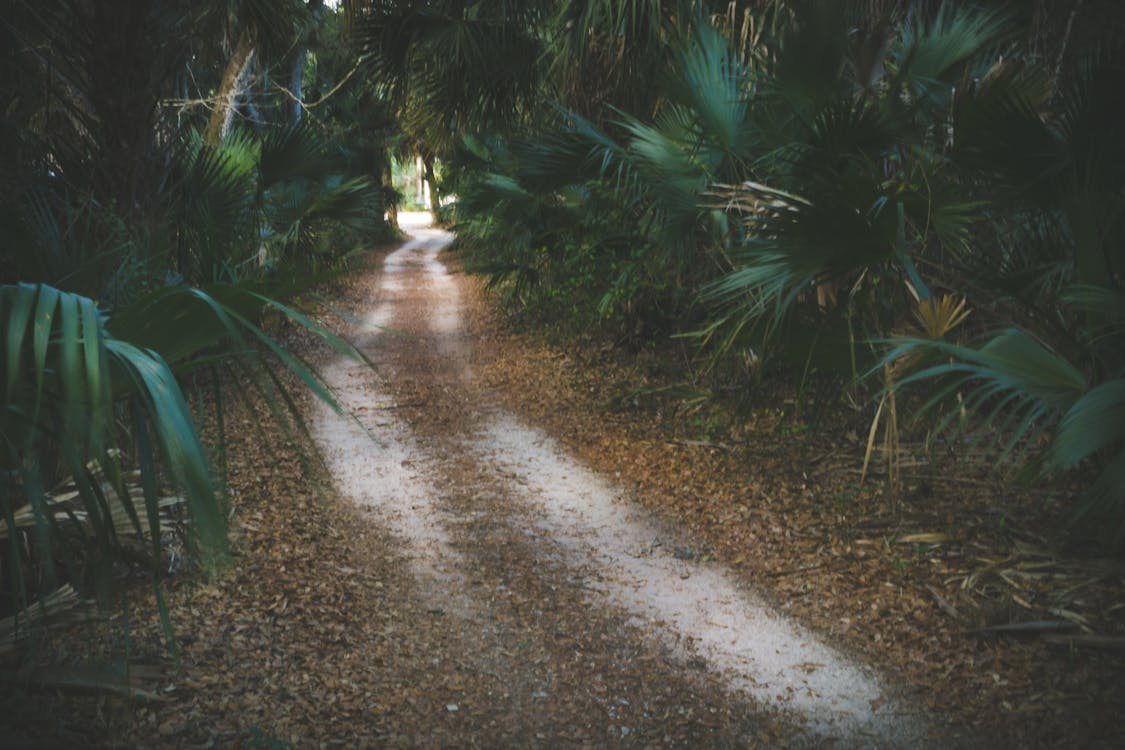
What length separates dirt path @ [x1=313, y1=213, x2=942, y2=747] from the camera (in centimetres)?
342

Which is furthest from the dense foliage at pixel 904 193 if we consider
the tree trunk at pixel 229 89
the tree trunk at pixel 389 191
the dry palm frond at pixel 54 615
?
the tree trunk at pixel 389 191

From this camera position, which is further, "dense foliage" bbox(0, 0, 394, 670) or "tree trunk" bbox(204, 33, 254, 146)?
"tree trunk" bbox(204, 33, 254, 146)

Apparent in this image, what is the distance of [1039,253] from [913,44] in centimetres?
181

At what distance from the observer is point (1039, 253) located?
418 cm

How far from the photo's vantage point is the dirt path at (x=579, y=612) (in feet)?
11.2

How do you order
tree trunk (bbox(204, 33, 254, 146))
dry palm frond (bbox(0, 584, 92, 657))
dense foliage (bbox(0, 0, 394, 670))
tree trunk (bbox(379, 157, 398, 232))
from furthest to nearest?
1. tree trunk (bbox(379, 157, 398, 232))
2. tree trunk (bbox(204, 33, 254, 146))
3. dry palm frond (bbox(0, 584, 92, 657))
4. dense foliage (bbox(0, 0, 394, 670))

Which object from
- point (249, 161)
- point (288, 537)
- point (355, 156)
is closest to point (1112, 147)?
point (288, 537)

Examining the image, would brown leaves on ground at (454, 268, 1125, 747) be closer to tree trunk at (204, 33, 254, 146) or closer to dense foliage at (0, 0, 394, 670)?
dense foliage at (0, 0, 394, 670)

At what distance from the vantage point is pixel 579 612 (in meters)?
4.35

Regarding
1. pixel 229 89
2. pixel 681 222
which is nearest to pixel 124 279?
pixel 681 222

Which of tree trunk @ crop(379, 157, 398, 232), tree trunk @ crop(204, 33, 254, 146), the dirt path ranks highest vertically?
tree trunk @ crop(204, 33, 254, 146)

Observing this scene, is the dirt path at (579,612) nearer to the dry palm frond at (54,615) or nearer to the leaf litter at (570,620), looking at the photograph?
the leaf litter at (570,620)

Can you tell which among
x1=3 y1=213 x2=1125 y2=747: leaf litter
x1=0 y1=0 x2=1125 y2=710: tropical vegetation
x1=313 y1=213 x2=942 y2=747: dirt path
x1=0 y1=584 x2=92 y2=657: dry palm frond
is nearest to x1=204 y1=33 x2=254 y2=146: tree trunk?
x1=0 y1=0 x2=1125 y2=710: tropical vegetation

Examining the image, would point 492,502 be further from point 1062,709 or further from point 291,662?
point 1062,709
